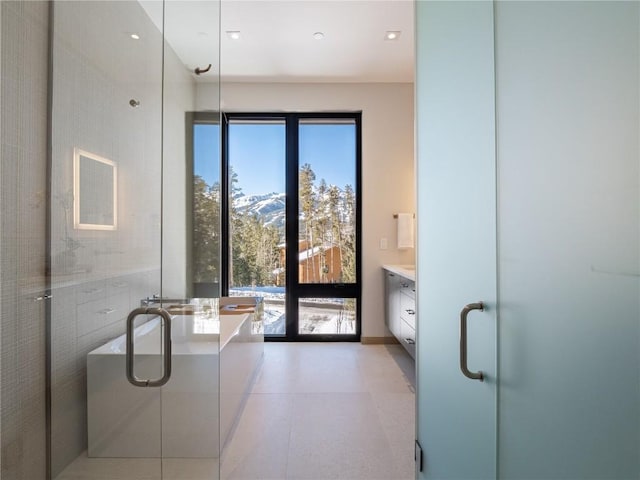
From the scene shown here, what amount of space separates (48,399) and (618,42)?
6.20 ft

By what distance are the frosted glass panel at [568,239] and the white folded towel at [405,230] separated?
2882 mm

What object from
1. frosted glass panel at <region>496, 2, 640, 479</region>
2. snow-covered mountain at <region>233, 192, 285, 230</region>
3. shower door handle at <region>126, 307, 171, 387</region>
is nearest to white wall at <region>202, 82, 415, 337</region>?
snow-covered mountain at <region>233, 192, 285, 230</region>

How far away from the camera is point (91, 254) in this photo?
4.17 feet

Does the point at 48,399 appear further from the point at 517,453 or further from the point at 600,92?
the point at 600,92

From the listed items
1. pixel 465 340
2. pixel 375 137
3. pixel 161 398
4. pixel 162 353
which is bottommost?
pixel 161 398

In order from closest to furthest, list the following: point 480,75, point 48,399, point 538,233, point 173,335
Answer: point 538,233
point 480,75
point 48,399
point 173,335

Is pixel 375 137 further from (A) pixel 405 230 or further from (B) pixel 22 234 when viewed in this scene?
(B) pixel 22 234

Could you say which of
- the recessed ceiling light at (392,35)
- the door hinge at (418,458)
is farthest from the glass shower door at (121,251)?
the recessed ceiling light at (392,35)

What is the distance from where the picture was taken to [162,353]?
4.33ft

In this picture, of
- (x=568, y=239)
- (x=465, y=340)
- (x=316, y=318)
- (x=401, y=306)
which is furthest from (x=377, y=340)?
(x=568, y=239)

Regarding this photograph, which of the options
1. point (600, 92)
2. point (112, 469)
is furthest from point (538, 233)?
point (112, 469)

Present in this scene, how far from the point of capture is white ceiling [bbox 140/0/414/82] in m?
1.74

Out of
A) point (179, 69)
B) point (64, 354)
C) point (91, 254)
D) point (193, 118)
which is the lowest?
point (64, 354)

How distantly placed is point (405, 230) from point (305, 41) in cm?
224
